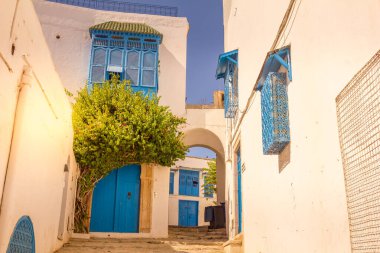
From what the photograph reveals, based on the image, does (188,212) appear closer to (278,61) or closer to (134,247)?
(134,247)

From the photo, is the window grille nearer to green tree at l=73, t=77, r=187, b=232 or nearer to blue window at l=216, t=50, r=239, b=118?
blue window at l=216, t=50, r=239, b=118

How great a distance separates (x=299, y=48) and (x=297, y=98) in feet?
1.97

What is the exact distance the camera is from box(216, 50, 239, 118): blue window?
37.2ft

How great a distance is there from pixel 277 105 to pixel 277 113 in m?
0.10

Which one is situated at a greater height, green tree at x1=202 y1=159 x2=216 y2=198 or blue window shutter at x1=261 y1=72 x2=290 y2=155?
green tree at x1=202 y1=159 x2=216 y2=198

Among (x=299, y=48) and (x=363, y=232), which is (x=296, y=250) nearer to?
(x=363, y=232)

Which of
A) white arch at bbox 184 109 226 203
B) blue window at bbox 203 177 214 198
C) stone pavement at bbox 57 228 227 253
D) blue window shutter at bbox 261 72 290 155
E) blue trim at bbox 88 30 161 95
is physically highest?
blue trim at bbox 88 30 161 95

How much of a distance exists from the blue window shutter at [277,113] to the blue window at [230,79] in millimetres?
5006

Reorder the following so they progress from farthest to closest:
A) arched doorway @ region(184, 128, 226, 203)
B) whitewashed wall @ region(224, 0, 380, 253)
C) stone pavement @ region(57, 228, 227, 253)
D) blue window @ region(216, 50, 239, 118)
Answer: arched doorway @ region(184, 128, 226, 203)
blue window @ region(216, 50, 239, 118)
stone pavement @ region(57, 228, 227, 253)
whitewashed wall @ region(224, 0, 380, 253)

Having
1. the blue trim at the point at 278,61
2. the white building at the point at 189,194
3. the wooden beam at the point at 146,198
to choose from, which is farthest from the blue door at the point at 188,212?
the blue trim at the point at 278,61

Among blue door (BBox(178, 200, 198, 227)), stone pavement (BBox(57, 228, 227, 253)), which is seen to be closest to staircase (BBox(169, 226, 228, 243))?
stone pavement (BBox(57, 228, 227, 253))

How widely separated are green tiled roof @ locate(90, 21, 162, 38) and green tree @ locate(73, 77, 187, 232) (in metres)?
2.52

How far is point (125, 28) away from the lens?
15.7 meters

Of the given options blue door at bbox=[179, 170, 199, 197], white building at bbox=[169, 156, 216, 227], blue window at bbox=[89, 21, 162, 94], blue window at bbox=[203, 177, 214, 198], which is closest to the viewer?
blue window at bbox=[89, 21, 162, 94]
